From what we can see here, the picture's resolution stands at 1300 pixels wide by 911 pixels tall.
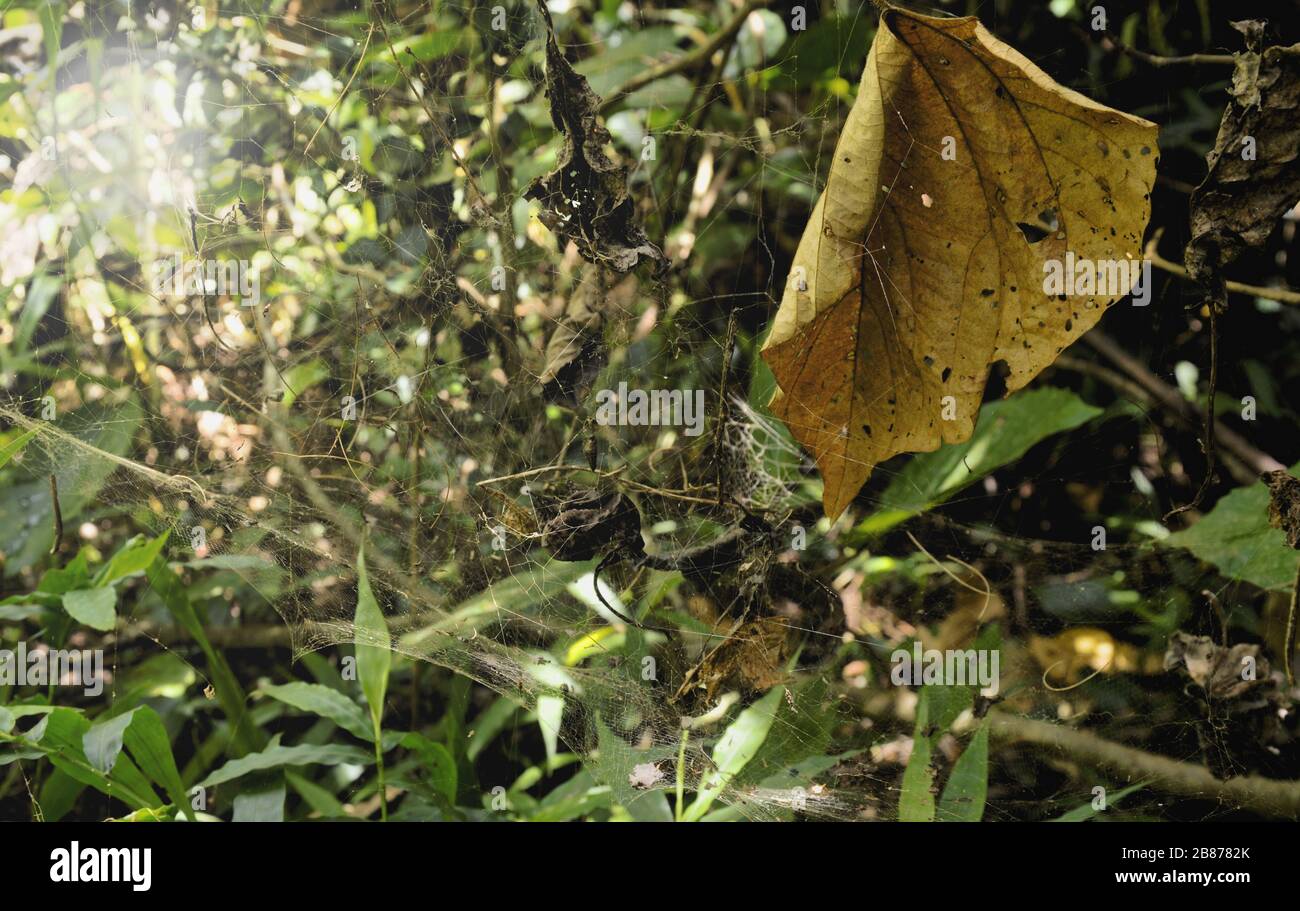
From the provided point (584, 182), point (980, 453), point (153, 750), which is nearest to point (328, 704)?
point (153, 750)

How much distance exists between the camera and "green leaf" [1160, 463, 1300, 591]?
1.15 meters

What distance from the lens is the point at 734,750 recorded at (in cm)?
114

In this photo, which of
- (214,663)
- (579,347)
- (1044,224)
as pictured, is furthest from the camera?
(214,663)

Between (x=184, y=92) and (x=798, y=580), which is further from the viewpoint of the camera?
(x=184, y=92)

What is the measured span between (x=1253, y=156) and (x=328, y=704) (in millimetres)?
1484

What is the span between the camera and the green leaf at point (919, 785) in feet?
3.67

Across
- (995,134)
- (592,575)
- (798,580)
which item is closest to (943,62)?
(995,134)

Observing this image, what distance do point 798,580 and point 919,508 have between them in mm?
211

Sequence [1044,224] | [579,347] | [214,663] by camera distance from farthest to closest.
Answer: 1. [214,663]
2. [579,347]
3. [1044,224]

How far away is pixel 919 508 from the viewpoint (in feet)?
3.97

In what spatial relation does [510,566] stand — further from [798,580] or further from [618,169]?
[618,169]

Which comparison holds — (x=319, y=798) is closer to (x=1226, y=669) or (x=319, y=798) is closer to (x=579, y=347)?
(x=579, y=347)

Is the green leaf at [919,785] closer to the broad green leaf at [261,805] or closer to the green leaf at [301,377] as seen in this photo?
the broad green leaf at [261,805]

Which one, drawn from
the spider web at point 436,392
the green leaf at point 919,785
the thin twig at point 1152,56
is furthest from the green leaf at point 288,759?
the thin twig at point 1152,56
